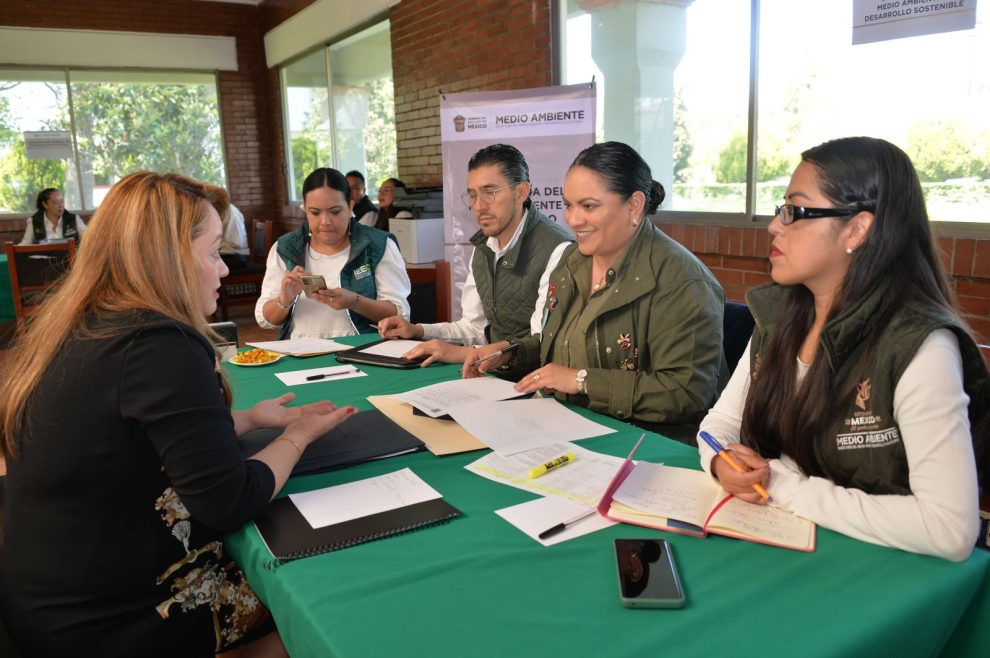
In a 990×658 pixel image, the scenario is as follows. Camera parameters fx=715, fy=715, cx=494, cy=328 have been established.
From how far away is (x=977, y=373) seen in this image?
45.0 inches

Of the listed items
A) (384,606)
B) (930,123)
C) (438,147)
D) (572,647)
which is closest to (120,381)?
(384,606)

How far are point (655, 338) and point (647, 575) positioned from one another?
3.14 feet

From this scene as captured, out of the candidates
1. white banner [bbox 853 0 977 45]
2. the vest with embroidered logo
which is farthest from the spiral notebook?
white banner [bbox 853 0 977 45]

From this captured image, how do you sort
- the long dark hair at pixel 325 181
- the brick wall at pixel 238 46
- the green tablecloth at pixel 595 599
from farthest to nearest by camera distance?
the brick wall at pixel 238 46 < the long dark hair at pixel 325 181 < the green tablecloth at pixel 595 599

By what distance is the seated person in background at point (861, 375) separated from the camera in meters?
1.05

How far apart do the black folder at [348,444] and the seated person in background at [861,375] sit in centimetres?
62

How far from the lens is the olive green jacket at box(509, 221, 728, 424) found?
1.74 meters

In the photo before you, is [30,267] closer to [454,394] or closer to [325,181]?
[325,181]

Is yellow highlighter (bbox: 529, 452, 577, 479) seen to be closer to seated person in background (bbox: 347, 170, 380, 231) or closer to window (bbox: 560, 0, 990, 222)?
window (bbox: 560, 0, 990, 222)

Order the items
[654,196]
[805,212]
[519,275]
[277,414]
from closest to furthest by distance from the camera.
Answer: [805,212] < [277,414] < [654,196] < [519,275]

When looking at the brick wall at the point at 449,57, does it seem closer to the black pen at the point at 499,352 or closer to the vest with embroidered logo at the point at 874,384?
the black pen at the point at 499,352

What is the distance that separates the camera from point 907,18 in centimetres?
298

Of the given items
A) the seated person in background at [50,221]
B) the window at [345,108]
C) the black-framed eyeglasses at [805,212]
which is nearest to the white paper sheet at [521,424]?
the black-framed eyeglasses at [805,212]

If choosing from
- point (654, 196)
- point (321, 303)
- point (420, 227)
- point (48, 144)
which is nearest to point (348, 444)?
point (654, 196)
